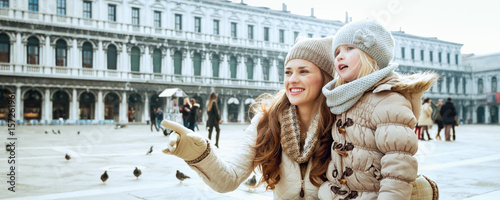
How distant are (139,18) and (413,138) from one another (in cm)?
3280

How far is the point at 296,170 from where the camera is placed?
2.27 metres

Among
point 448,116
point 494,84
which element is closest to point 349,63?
point 448,116

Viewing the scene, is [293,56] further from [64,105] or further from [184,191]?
[64,105]

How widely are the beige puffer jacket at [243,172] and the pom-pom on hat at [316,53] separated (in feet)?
1.73

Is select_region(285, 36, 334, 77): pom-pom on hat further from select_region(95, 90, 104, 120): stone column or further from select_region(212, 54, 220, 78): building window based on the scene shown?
select_region(212, 54, 220, 78): building window

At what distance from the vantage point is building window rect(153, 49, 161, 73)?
33.3 m

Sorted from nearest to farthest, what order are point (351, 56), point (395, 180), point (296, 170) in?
point (395, 180), point (351, 56), point (296, 170)

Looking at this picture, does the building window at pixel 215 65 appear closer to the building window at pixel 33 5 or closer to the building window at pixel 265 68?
the building window at pixel 265 68

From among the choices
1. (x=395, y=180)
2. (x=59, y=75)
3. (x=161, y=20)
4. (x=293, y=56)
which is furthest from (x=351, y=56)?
(x=161, y=20)

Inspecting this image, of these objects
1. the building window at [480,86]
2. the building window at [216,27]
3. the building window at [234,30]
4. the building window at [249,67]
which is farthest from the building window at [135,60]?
the building window at [480,86]

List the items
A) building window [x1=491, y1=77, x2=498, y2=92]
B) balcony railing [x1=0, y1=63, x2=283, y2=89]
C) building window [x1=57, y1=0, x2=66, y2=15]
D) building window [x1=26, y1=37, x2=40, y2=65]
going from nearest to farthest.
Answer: balcony railing [x1=0, y1=63, x2=283, y2=89] → building window [x1=26, y1=37, x2=40, y2=65] → building window [x1=57, y1=0, x2=66, y2=15] → building window [x1=491, y1=77, x2=498, y2=92]

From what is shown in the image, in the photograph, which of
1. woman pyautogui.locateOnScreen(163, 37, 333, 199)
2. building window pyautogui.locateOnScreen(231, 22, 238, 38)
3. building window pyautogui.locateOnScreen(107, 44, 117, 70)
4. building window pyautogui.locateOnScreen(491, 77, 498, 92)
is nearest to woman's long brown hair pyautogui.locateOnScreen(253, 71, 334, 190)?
woman pyautogui.locateOnScreen(163, 37, 333, 199)

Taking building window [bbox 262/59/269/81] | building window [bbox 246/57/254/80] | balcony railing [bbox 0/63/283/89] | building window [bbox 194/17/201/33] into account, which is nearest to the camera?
balcony railing [bbox 0/63/283/89]

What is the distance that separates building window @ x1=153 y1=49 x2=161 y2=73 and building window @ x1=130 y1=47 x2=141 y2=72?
1.26 m
